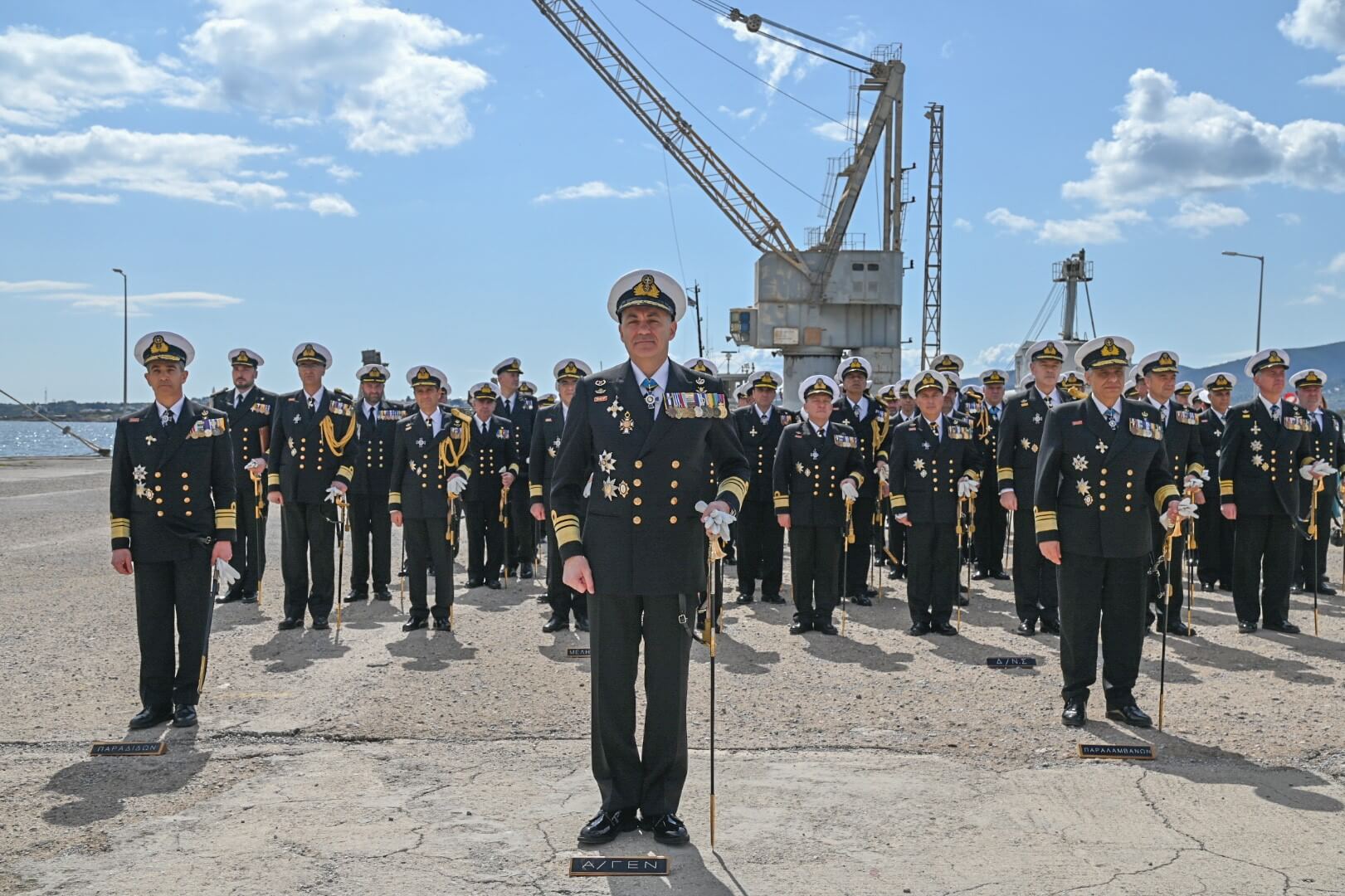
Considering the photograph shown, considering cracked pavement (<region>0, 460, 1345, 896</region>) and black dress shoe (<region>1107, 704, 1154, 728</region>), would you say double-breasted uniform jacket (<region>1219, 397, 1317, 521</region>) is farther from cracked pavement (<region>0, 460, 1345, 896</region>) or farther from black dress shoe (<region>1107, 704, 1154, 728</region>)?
black dress shoe (<region>1107, 704, 1154, 728</region>)

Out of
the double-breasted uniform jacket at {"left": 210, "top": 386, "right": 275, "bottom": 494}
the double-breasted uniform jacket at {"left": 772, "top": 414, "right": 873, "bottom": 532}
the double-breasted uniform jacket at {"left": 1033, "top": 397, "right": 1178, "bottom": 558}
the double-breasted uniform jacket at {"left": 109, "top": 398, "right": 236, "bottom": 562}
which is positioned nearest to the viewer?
the double-breasted uniform jacket at {"left": 1033, "top": 397, "right": 1178, "bottom": 558}

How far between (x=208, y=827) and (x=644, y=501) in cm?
239

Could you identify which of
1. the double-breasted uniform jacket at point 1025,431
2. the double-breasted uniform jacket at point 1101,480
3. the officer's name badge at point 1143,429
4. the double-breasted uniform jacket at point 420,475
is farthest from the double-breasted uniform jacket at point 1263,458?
the double-breasted uniform jacket at point 420,475

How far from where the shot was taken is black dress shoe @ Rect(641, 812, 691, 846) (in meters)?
4.58

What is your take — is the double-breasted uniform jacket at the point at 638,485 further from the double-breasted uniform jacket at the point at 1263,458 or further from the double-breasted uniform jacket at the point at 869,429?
the double-breasted uniform jacket at the point at 869,429

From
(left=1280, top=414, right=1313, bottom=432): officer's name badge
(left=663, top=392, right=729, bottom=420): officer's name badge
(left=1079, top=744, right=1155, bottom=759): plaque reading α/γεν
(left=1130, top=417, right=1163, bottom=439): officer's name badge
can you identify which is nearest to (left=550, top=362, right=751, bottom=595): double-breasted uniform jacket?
(left=663, top=392, right=729, bottom=420): officer's name badge

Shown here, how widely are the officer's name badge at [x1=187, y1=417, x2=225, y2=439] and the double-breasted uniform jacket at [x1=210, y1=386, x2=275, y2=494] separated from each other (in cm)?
426

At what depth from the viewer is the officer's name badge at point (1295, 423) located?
9719 mm

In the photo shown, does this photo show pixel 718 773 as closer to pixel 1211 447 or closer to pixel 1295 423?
pixel 1295 423

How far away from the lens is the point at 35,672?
7723 mm

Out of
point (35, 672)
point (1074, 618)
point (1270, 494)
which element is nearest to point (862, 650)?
point (1074, 618)

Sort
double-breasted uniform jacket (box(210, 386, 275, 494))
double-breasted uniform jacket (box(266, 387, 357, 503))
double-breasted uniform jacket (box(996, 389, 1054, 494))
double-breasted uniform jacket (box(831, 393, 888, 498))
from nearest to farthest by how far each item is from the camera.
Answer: double-breasted uniform jacket (box(996, 389, 1054, 494))
double-breasted uniform jacket (box(266, 387, 357, 503))
double-breasted uniform jacket (box(210, 386, 275, 494))
double-breasted uniform jacket (box(831, 393, 888, 498))

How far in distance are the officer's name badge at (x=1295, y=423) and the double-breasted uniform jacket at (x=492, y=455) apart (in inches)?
307

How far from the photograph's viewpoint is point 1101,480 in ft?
21.4
